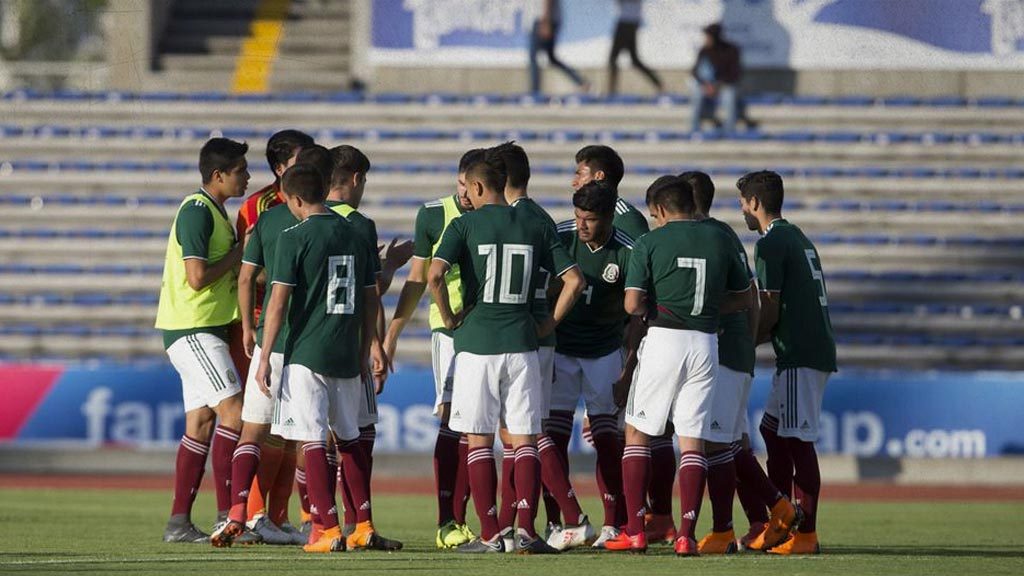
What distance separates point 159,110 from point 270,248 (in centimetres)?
1665

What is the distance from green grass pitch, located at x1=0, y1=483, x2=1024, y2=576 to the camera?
790 cm

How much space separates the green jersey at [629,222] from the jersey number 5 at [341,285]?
1735 millimetres

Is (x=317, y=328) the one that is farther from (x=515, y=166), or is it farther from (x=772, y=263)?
(x=772, y=263)

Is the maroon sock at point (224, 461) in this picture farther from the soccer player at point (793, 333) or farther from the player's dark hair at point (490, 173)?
the soccer player at point (793, 333)

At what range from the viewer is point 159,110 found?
981 inches

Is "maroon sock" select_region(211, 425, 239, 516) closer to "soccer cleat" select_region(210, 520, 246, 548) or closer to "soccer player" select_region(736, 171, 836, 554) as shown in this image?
"soccer cleat" select_region(210, 520, 246, 548)

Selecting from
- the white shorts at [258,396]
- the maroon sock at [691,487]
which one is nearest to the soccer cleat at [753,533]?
the maroon sock at [691,487]

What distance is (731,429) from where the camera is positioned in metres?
9.07

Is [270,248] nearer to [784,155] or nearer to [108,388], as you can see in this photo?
[108,388]

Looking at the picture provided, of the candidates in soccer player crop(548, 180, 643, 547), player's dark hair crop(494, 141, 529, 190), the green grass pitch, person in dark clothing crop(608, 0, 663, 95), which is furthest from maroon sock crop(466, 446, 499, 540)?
person in dark clothing crop(608, 0, 663, 95)

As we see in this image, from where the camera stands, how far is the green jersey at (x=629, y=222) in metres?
9.73

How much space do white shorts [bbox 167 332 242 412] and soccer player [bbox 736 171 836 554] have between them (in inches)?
121

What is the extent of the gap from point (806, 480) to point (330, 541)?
2748 millimetres

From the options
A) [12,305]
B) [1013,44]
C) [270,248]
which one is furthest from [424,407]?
[1013,44]
